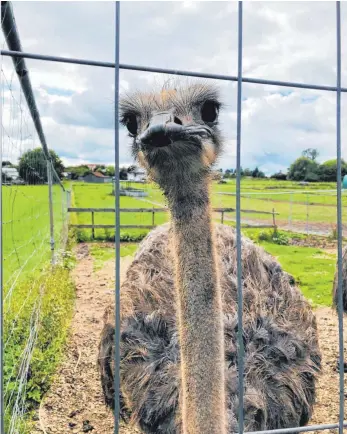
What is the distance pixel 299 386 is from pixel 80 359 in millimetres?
2276

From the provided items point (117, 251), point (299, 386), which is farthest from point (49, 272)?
point (117, 251)

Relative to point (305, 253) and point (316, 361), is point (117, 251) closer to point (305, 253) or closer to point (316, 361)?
point (316, 361)

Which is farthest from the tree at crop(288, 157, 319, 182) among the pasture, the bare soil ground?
the bare soil ground

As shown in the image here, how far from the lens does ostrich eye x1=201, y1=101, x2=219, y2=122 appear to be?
1.72 metres

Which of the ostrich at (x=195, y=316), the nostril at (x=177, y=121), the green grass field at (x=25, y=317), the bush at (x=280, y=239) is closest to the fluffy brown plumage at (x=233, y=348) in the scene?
the ostrich at (x=195, y=316)

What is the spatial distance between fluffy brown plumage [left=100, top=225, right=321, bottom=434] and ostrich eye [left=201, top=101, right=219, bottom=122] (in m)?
0.79

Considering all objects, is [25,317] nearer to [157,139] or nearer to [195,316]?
[195,316]

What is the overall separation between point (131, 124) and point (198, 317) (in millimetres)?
687

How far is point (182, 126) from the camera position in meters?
1.50

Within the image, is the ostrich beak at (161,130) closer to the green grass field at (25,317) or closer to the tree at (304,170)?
the green grass field at (25,317)

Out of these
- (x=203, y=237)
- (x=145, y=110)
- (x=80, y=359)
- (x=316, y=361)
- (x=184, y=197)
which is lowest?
(x=80, y=359)

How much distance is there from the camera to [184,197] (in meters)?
1.79

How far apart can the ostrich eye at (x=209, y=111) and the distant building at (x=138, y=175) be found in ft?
1.16

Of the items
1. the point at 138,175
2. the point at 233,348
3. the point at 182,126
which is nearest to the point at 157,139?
the point at 182,126
